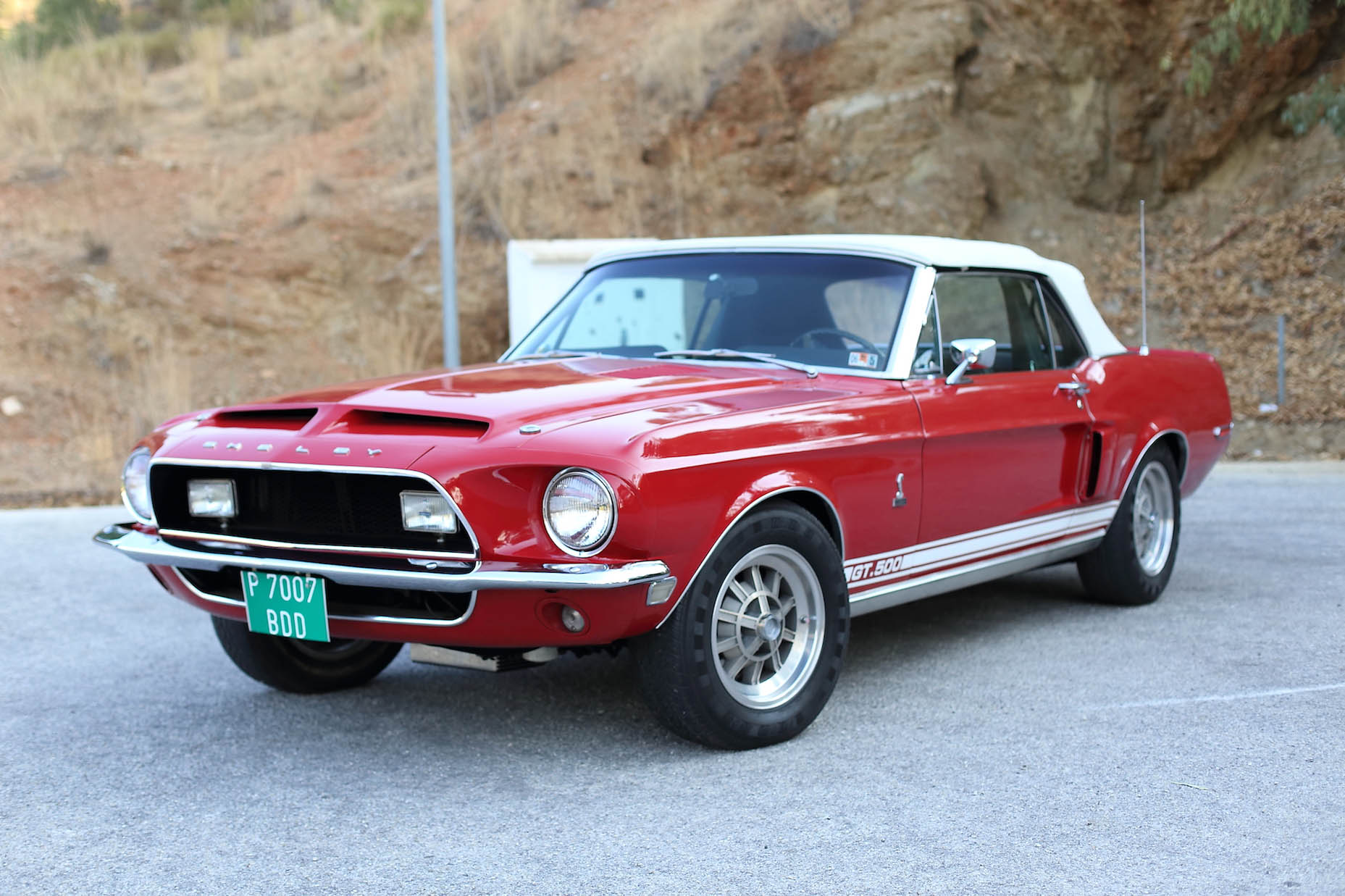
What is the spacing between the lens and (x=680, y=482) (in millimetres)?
3746

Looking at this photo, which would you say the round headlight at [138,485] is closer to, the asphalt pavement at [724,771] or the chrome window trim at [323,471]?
the chrome window trim at [323,471]

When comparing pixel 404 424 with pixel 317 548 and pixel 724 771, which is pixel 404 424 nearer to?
pixel 317 548

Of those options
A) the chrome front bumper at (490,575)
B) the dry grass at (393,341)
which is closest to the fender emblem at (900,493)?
the chrome front bumper at (490,575)

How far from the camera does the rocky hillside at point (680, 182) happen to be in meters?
16.8

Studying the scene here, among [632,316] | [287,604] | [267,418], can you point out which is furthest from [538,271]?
[287,604]

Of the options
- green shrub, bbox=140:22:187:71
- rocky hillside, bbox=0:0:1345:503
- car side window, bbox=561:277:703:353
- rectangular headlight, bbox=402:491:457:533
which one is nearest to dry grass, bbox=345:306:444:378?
rocky hillside, bbox=0:0:1345:503

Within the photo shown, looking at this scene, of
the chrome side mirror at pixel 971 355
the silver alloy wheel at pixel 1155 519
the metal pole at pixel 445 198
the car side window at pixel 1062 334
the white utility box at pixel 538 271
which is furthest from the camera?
the white utility box at pixel 538 271

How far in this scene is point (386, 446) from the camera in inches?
150

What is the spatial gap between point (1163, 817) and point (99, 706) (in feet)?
11.7

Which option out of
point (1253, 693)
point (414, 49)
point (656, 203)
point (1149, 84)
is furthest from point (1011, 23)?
point (1253, 693)

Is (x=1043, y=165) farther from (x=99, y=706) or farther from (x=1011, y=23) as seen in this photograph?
(x=99, y=706)

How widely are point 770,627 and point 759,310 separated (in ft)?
4.79

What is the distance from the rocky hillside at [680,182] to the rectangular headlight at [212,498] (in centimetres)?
1208

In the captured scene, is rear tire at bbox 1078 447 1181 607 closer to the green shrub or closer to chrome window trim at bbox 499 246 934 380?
chrome window trim at bbox 499 246 934 380
